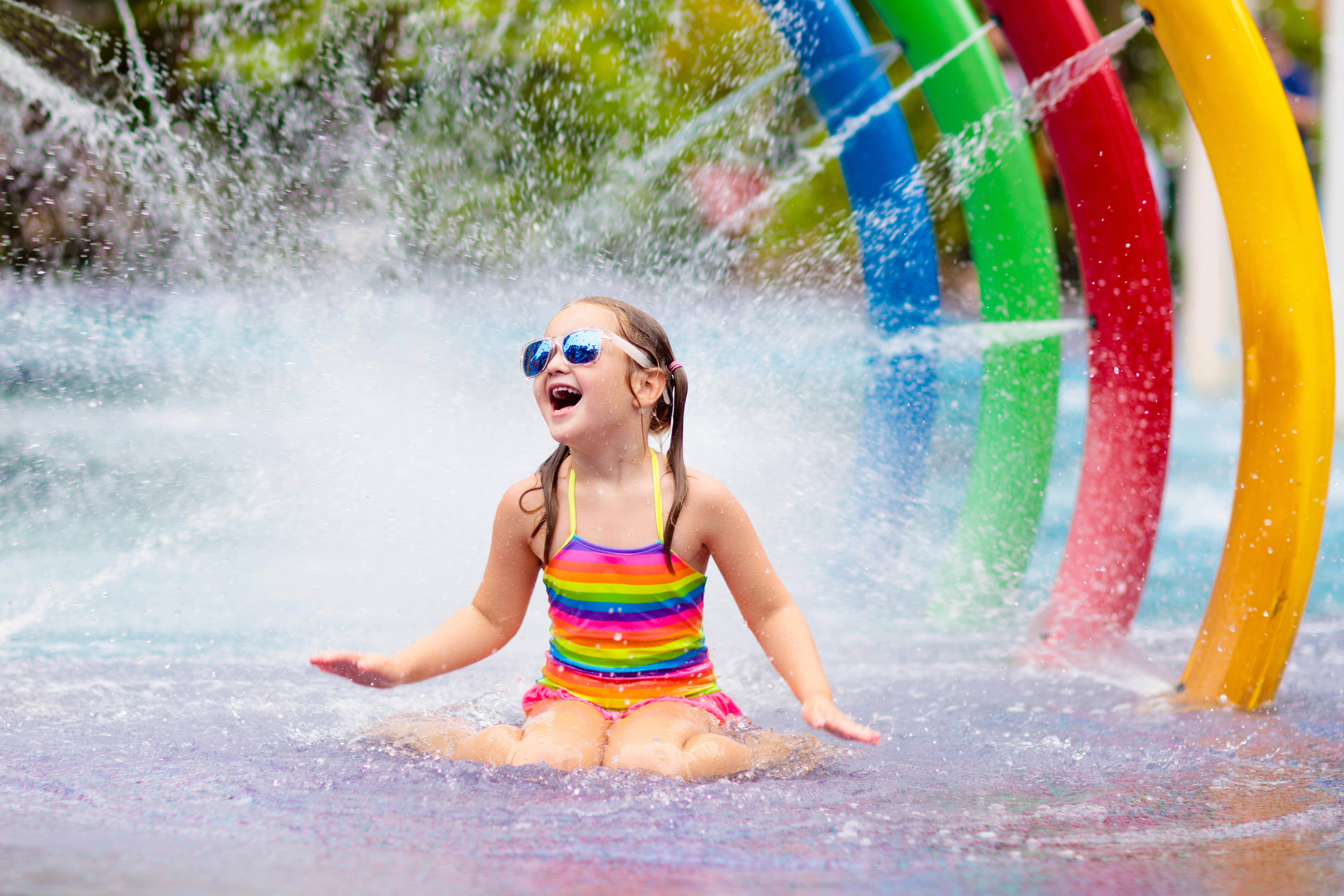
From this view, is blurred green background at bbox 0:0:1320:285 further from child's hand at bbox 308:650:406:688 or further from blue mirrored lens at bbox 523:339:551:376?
child's hand at bbox 308:650:406:688

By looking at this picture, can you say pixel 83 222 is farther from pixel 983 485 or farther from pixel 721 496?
pixel 721 496

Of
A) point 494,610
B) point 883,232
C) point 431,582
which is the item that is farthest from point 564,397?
point 431,582

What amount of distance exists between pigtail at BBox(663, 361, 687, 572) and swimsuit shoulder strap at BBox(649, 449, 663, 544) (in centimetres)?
2

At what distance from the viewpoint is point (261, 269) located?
951 cm

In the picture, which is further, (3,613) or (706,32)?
(706,32)

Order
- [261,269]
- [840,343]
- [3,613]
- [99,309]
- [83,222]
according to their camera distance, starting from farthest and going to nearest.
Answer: [99,309], [83,222], [261,269], [840,343], [3,613]

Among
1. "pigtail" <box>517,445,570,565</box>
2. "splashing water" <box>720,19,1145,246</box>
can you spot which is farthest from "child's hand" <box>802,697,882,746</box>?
"splashing water" <box>720,19,1145,246</box>

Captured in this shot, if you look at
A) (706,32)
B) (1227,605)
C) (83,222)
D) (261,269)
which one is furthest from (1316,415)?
(706,32)

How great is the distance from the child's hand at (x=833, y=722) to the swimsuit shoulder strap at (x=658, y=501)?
0.55m

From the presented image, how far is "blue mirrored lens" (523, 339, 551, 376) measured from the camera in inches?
119

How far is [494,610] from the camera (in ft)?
10.7

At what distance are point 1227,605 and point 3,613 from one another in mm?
4402

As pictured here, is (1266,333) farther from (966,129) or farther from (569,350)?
(569,350)

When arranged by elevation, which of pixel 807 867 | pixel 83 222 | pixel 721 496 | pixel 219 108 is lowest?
pixel 807 867
